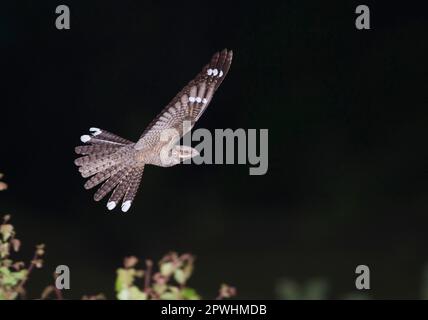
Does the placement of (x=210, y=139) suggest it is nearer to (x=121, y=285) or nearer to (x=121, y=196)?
(x=121, y=196)

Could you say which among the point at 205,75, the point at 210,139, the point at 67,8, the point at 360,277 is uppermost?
the point at 67,8

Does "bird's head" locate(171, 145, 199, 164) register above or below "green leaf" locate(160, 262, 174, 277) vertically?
above

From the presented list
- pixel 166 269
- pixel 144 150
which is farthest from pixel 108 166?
pixel 166 269

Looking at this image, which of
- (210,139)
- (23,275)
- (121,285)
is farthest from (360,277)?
(23,275)

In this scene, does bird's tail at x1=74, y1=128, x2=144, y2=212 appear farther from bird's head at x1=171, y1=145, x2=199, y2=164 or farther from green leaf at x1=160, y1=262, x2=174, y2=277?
green leaf at x1=160, y1=262, x2=174, y2=277

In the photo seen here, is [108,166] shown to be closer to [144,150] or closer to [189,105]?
[144,150]

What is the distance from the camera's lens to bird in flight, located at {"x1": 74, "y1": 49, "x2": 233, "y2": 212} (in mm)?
2332

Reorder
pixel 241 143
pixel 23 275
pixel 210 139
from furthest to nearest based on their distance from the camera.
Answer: pixel 241 143
pixel 210 139
pixel 23 275

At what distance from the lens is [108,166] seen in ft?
7.70

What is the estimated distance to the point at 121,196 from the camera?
2.49 meters

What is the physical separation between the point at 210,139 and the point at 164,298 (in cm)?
110

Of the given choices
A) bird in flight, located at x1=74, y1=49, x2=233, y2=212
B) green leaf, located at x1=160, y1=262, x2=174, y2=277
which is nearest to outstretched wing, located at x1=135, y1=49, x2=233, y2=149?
bird in flight, located at x1=74, y1=49, x2=233, y2=212

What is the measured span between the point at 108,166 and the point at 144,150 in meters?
0.14

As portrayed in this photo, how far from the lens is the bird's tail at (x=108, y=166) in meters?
2.36
